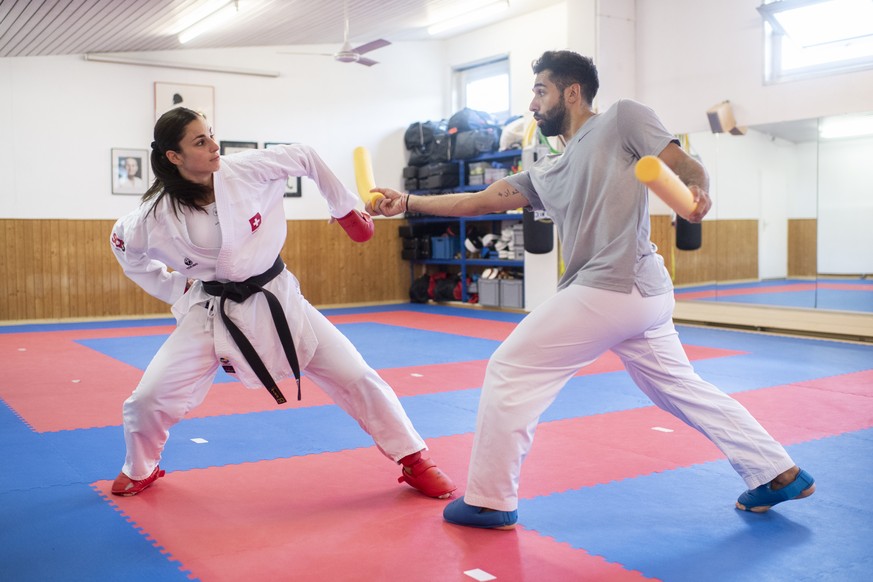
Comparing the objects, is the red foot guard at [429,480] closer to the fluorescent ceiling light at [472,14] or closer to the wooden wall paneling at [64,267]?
the fluorescent ceiling light at [472,14]

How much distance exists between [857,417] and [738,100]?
5157mm

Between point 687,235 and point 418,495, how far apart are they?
6527 millimetres

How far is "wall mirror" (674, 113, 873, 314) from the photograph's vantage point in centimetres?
774

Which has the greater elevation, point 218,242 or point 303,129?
point 303,129

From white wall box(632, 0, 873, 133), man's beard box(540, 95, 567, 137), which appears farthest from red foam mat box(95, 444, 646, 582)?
white wall box(632, 0, 873, 133)

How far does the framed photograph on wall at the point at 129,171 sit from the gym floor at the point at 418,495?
5509mm

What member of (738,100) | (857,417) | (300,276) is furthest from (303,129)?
(857,417)

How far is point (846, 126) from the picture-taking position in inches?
305

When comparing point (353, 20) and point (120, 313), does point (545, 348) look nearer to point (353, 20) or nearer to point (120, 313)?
point (353, 20)

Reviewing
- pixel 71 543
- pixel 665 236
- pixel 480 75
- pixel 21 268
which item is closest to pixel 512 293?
pixel 665 236

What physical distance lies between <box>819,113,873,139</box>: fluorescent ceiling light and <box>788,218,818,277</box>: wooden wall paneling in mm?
844

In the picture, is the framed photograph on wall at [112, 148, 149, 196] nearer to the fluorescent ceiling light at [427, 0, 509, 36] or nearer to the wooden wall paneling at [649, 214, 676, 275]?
the fluorescent ceiling light at [427, 0, 509, 36]

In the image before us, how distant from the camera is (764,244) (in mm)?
8781

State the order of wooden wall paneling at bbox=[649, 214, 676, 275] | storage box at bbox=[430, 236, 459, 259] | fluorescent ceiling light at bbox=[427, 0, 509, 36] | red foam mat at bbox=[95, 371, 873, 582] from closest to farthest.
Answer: red foam mat at bbox=[95, 371, 873, 582] < wooden wall paneling at bbox=[649, 214, 676, 275] < fluorescent ceiling light at bbox=[427, 0, 509, 36] < storage box at bbox=[430, 236, 459, 259]
